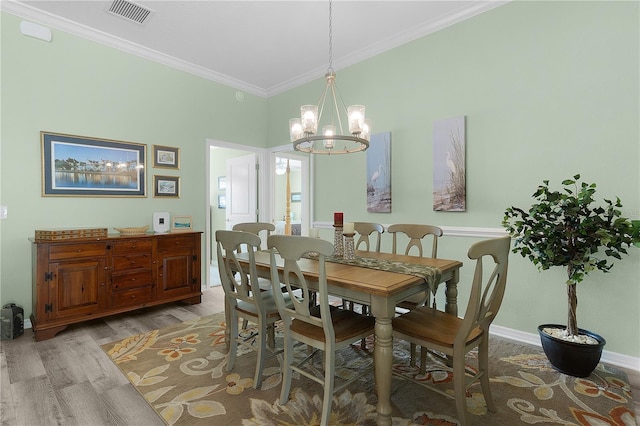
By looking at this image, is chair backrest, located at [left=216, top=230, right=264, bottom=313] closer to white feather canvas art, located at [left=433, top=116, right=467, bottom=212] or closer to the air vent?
white feather canvas art, located at [left=433, top=116, right=467, bottom=212]

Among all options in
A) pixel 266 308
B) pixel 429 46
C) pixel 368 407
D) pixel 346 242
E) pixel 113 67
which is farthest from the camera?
pixel 113 67

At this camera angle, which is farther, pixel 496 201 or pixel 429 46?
pixel 429 46

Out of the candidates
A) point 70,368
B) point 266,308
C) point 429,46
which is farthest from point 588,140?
point 70,368

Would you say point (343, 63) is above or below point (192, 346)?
above

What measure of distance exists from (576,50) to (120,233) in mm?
4641

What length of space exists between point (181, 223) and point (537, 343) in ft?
13.1

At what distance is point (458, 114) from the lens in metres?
3.22

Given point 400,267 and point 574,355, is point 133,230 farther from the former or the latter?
point 574,355

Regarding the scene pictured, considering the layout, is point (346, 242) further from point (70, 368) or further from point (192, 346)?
point (70, 368)

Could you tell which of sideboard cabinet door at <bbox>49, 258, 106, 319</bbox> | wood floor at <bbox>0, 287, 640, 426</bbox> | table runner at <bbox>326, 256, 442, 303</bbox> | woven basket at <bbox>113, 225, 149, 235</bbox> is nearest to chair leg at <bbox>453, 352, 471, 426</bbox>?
table runner at <bbox>326, 256, 442, 303</bbox>

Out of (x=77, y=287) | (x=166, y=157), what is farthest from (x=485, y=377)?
(x=166, y=157)

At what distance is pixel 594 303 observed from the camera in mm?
2531

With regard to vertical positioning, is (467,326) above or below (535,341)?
above

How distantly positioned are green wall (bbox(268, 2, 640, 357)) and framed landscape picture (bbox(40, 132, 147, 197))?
115 inches
